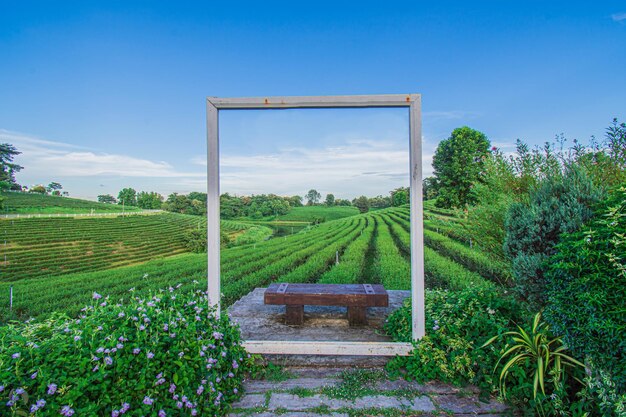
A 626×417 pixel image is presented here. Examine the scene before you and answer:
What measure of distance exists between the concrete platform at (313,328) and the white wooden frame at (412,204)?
0.14m

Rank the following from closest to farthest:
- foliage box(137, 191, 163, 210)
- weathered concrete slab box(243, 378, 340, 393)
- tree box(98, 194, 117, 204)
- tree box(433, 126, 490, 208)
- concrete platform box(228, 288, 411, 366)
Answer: weathered concrete slab box(243, 378, 340, 393) < concrete platform box(228, 288, 411, 366) < tree box(98, 194, 117, 204) < foliage box(137, 191, 163, 210) < tree box(433, 126, 490, 208)

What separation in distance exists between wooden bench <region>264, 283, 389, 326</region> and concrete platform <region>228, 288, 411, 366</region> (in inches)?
5.0

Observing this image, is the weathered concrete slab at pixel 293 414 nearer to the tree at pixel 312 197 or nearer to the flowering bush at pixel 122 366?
the flowering bush at pixel 122 366

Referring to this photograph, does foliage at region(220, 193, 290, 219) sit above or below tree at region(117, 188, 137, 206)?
below

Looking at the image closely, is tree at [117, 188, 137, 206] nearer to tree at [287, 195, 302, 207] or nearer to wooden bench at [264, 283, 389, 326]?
tree at [287, 195, 302, 207]

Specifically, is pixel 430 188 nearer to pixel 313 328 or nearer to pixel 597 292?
pixel 313 328

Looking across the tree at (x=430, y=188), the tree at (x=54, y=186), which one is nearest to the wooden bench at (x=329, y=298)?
the tree at (x=430, y=188)

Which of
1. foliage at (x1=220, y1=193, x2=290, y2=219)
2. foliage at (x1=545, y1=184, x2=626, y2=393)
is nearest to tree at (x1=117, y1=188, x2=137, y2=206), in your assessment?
foliage at (x1=220, y1=193, x2=290, y2=219)

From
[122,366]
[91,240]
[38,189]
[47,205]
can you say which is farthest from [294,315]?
[38,189]

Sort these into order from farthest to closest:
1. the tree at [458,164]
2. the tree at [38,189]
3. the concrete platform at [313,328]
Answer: the tree at [458,164], the tree at [38,189], the concrete platform at [313,328]

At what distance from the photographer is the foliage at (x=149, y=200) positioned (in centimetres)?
460

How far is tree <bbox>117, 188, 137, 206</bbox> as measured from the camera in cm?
448

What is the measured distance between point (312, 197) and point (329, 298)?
1376 mm

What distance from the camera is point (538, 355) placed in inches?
75.7
